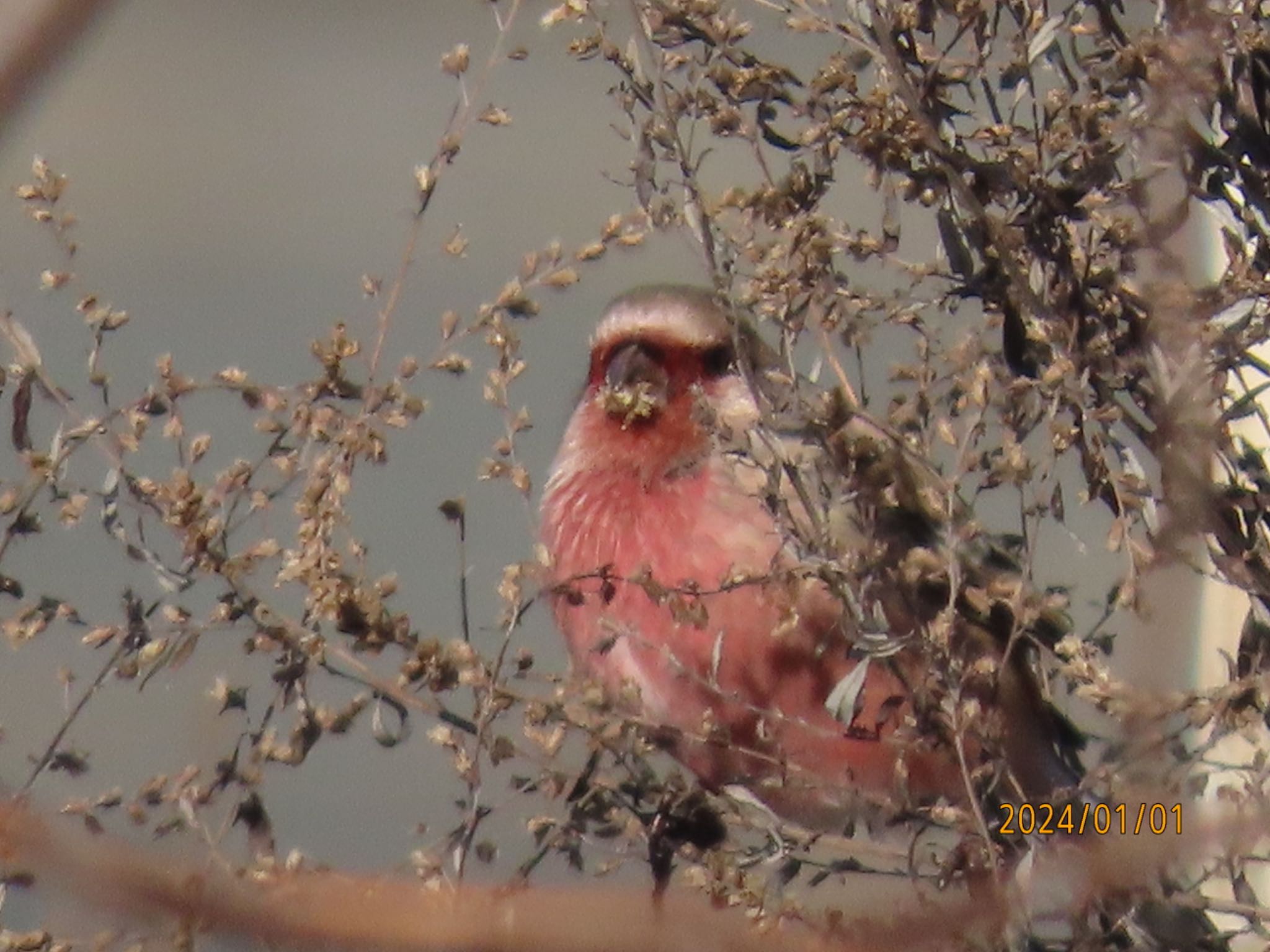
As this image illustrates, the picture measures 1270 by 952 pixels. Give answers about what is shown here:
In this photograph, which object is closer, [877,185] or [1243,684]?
[1243,684]

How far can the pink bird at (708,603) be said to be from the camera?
199 centimetres

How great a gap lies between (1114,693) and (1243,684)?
0.16 metres

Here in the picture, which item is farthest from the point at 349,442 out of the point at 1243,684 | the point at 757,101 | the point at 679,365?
the point at 679,365

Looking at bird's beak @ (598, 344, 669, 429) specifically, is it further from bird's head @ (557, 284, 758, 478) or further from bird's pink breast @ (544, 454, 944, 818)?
bird's pink breast @ (544, 454, 944, 818)

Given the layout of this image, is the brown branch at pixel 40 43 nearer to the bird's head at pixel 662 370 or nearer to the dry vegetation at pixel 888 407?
the dry vegetation at pixel 888 407

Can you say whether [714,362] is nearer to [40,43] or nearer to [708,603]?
[708,603]

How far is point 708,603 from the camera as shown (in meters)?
2.67

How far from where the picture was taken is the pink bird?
6.52ft

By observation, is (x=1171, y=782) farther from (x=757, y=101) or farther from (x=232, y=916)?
(x=232, y=916)

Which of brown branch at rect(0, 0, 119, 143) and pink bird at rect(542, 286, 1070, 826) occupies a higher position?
pink bird at rect(542, 286, 1070, 826)

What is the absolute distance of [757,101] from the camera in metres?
2.06
